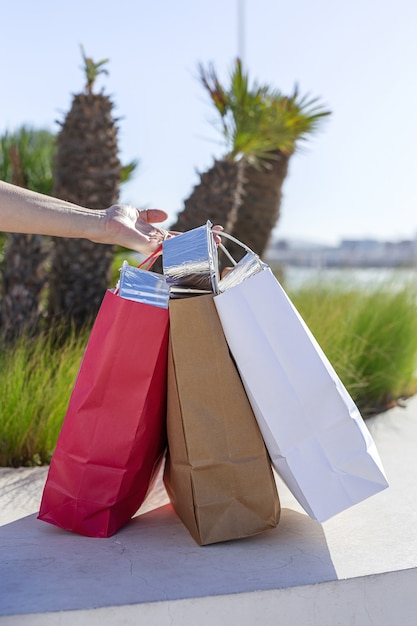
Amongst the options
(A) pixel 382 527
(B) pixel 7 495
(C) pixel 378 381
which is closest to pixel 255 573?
(A) pixel 382 527

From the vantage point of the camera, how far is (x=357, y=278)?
570cm

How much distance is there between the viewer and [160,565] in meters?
1.76

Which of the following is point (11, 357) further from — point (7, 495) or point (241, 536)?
point (241, 536)

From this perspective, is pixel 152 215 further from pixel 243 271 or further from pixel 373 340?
pixel 373 340

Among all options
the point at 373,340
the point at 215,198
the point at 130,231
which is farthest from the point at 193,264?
the point at 215,198

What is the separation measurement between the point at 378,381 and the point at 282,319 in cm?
258

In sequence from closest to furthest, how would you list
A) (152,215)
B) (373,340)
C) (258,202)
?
→ (152,215) < (373,340) < (258,202)

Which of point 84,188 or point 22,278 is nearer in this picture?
point 22,278

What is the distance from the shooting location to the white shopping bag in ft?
5.79

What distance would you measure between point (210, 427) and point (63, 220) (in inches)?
27.3

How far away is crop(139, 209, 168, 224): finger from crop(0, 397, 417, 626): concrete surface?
36.4 inches

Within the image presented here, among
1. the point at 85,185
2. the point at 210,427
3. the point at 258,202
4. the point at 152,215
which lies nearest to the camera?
the point at 210,427

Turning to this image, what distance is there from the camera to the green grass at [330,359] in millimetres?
2953

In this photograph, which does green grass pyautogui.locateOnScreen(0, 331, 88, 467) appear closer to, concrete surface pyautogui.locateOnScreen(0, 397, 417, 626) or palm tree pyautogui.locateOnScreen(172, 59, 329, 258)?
concrete surface pyautogui.locateOnScreen(0, 397, 417, 626)
